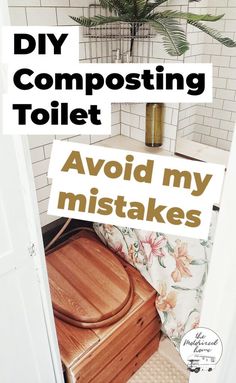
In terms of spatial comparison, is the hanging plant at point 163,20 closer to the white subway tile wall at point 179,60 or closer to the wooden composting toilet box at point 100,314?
the white subway tile wall at point 179,60

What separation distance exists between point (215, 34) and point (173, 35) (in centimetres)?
16

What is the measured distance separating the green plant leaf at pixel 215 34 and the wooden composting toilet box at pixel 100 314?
0.95 meters

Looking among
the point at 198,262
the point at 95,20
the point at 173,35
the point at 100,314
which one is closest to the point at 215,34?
the point at 173,35

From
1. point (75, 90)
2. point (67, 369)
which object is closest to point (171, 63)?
point (75, 90)

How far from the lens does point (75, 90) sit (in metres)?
1.22

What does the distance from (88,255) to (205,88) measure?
2.86 ft

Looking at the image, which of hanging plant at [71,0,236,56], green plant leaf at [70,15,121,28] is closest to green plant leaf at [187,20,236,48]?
hanging plant at [71,0,236,56]

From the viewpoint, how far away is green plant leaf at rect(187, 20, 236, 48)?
1.01 m

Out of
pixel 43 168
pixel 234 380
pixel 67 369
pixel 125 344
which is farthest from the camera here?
pixel 43 168

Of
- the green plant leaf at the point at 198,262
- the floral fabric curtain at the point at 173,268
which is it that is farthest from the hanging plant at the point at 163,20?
the green plant leaf at the point at 198,262

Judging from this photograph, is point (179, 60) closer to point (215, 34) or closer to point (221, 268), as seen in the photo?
point (215, 34)

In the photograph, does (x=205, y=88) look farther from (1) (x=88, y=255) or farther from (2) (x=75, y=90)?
(1) (x=88, y=255)

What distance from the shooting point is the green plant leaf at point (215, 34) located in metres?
1.01

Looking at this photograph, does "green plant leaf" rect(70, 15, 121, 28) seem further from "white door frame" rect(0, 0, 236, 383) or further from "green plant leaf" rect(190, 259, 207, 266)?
"green plant leaf" rect(190, 259, 207, 266)
